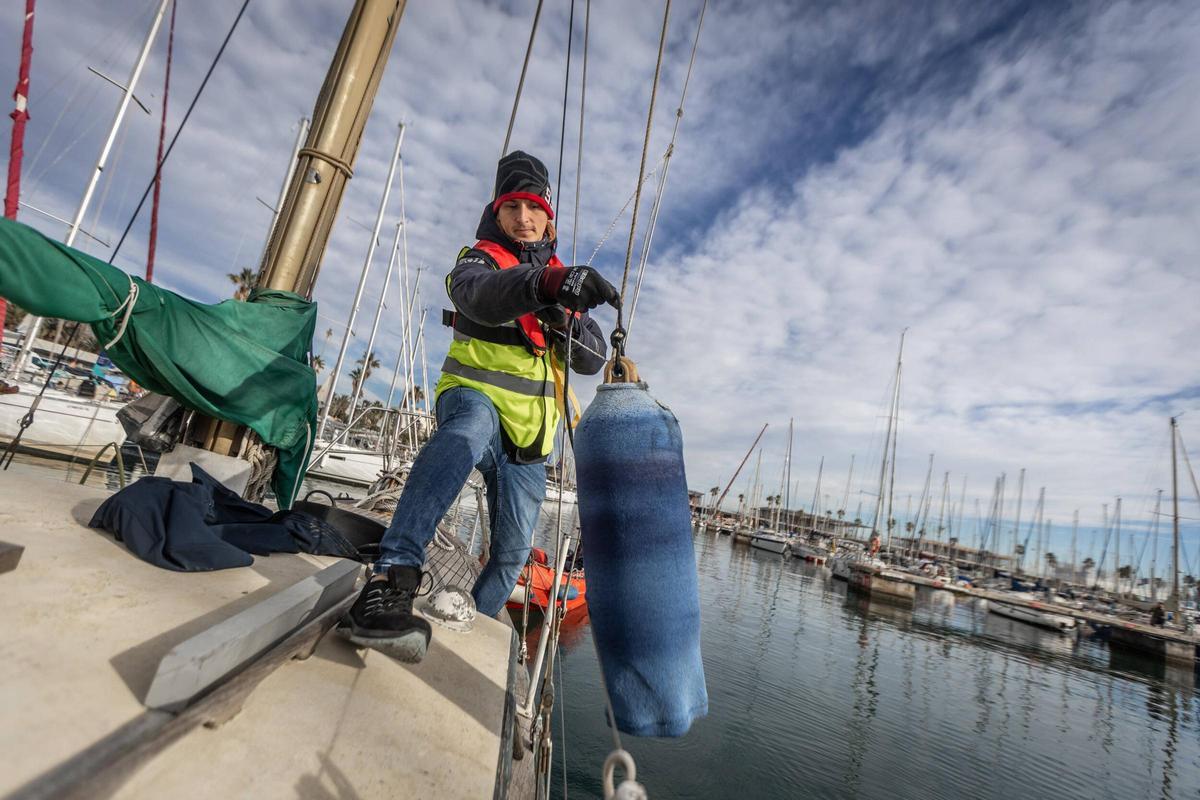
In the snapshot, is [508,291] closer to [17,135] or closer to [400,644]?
[400,644]

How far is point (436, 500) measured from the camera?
196 cm

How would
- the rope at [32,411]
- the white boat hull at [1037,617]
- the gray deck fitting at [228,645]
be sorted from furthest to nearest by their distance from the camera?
the white boat hull at [1037,617] → the rope at [32,411] → the gray deck fitting at [228,645]

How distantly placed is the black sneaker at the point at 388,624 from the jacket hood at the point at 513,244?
1570 millimetres

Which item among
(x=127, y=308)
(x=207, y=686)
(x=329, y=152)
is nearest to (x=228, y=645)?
(x=207, y=686)

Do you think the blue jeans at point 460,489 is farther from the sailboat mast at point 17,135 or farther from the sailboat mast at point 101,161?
the sailboat mast at point 101,161

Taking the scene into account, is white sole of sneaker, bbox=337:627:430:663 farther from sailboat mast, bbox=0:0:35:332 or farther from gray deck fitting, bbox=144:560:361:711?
sailboat mast, bbox=0:0:35:332

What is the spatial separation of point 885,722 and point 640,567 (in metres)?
12.1

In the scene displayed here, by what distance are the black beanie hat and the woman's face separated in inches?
1.1

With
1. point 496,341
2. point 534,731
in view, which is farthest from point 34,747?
point 496,341

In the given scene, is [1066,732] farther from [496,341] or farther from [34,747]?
[34,747]

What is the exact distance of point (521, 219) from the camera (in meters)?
2.55

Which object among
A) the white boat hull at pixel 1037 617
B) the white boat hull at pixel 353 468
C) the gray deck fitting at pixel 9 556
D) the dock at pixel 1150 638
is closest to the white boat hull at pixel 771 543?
the white boat hull at pixel 1037 617

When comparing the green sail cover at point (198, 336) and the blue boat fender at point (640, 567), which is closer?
the blue boat fender at point (640, 567)

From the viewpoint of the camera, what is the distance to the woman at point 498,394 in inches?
67.8
